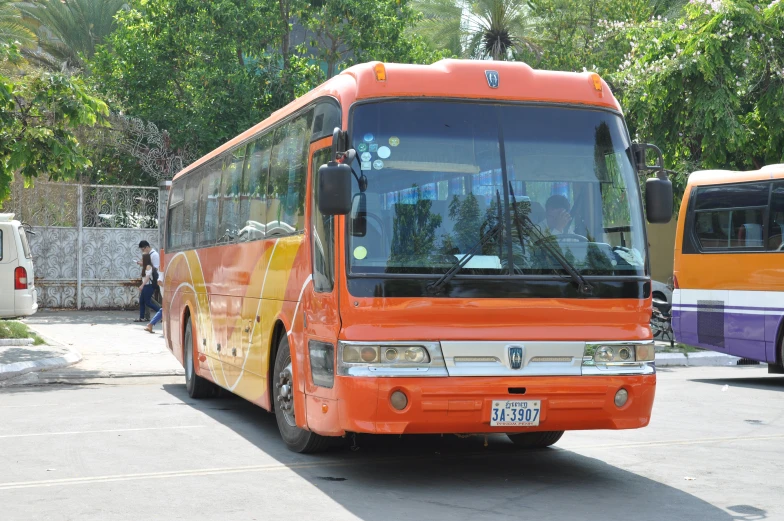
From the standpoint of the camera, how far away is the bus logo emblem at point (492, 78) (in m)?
7.75

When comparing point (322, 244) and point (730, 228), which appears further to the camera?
point (730, 228)

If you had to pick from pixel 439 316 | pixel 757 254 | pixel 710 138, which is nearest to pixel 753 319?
pixel 757 254

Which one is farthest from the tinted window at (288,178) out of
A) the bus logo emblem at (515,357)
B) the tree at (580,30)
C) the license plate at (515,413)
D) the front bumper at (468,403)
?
the tree at (580,30)

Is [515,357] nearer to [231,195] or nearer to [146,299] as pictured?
[231,195]

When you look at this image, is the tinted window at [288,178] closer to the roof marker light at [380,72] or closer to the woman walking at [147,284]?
the roof marker light at [380,72]

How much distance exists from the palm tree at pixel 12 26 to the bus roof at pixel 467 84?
82.8 feet

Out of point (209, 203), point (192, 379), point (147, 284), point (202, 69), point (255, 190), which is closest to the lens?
point (255, 190)

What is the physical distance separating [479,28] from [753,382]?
2102 centimetres

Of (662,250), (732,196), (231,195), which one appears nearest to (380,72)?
(231,195)

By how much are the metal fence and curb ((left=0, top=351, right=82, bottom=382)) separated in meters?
9.07

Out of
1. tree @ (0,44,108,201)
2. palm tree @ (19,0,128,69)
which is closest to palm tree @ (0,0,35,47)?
palm tree @ (19,0,128,69)

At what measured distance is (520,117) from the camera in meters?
7.71

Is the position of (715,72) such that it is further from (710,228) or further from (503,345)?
(503,345)

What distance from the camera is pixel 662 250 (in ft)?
108
